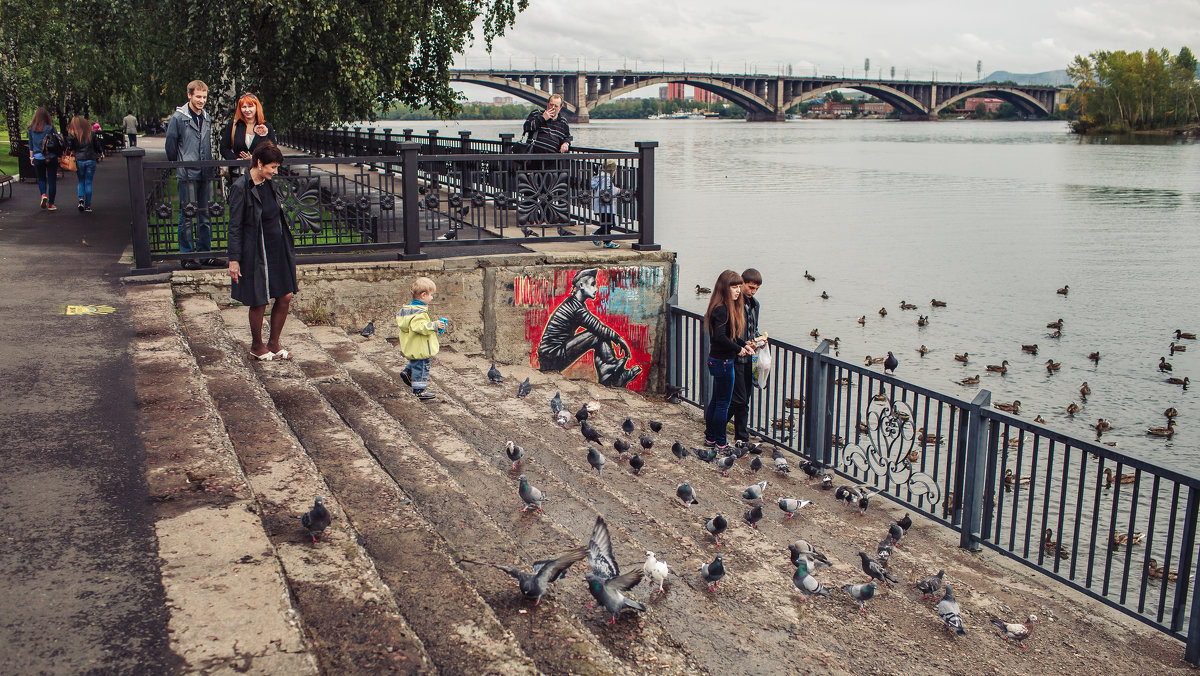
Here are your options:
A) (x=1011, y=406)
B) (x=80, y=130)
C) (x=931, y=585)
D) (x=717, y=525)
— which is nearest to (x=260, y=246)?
(x=717, y=525)

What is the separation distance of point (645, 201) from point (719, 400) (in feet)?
10.4

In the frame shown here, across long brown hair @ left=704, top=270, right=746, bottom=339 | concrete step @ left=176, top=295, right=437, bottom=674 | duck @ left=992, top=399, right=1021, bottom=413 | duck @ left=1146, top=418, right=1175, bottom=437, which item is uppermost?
long brown hair @ left=704, top=270, right=746, bottom=339

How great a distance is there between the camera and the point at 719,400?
877 centimetres

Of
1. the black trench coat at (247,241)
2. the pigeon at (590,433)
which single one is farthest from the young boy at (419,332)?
the pigeon at (590,433)

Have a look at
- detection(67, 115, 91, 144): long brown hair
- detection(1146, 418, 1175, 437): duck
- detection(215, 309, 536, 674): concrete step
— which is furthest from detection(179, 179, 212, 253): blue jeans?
detection(1146, 418, 1175, 437): duck

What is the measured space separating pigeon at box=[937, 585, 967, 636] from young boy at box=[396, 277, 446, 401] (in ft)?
13.0

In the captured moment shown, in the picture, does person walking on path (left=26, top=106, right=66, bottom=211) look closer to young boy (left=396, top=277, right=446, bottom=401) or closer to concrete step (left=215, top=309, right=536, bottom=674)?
concrete step (left=215, top=309, right=536, bottom=674)

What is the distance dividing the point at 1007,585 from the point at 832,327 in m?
15.7

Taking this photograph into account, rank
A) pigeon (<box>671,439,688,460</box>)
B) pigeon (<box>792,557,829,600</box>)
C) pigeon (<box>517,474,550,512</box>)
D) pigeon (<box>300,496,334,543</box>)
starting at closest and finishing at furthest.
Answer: pigeon (<box>300,496,334,543</box>)
pigeon (<box>792,557,829,600</box>)
pigeon (<box>517,474,550,512</box>)
pigeon (<box>671,439,688,460</box>)

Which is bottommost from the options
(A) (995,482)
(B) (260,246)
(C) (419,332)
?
(A) (995,482)

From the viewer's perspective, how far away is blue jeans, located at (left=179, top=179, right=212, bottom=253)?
9727 mm

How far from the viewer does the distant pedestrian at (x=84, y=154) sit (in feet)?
50.8

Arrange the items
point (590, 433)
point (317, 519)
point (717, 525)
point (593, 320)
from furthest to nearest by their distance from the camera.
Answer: point (593, 320) → point (590, 433) → point (717, 525) → point (317, 519)

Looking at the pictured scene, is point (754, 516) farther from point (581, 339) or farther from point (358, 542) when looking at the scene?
point (581, 339)
